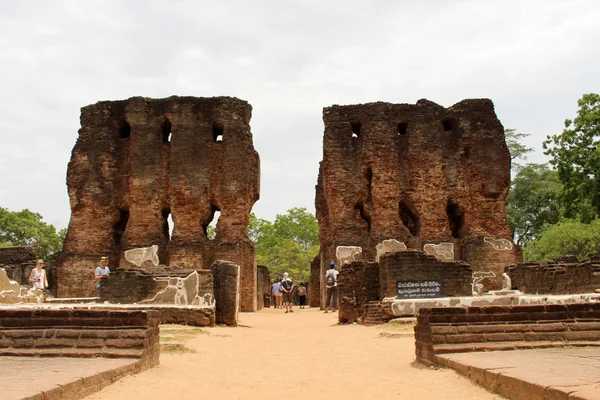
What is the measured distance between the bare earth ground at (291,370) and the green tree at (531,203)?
3040cm

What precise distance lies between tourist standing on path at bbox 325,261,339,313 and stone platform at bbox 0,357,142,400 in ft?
36.9

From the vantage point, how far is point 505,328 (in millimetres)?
6219

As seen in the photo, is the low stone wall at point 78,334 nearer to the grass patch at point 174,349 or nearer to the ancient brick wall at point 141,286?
the grass patch at point 174,349

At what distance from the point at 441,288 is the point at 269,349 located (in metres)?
4.83

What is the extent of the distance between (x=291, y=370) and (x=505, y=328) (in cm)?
241

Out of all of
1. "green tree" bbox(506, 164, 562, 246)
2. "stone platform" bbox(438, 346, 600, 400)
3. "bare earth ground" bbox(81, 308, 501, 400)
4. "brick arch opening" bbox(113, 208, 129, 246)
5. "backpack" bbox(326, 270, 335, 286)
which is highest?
"green tree" bbox(506, 164, 562, 246)

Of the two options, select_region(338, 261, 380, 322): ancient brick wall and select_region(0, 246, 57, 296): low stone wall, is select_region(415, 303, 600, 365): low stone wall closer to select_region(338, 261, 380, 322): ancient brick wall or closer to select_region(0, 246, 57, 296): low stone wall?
select_region(338, 261, 380, 322): ancient brick wall

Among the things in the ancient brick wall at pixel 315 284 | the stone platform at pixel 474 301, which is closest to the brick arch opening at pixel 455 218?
the ancient brick wall at pixel 315 284

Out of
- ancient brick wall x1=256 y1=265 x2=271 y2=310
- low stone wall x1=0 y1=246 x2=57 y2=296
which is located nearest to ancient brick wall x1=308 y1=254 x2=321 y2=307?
ancient brick wall x1=256 y1=265 x2=271 y2=310

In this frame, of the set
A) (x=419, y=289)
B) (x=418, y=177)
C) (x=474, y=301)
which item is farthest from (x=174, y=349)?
(x=418, y=177)

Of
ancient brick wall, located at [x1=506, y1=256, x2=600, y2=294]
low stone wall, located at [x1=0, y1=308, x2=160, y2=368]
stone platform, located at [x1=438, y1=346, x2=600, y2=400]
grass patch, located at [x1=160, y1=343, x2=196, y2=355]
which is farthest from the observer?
ancient brick wall, located at [x1=506, y1=256, x2=600, y2=294]

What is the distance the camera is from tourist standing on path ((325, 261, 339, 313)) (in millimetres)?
17062

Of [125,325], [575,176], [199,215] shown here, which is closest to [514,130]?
[575,176]

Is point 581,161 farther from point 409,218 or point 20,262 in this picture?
point 20,262
